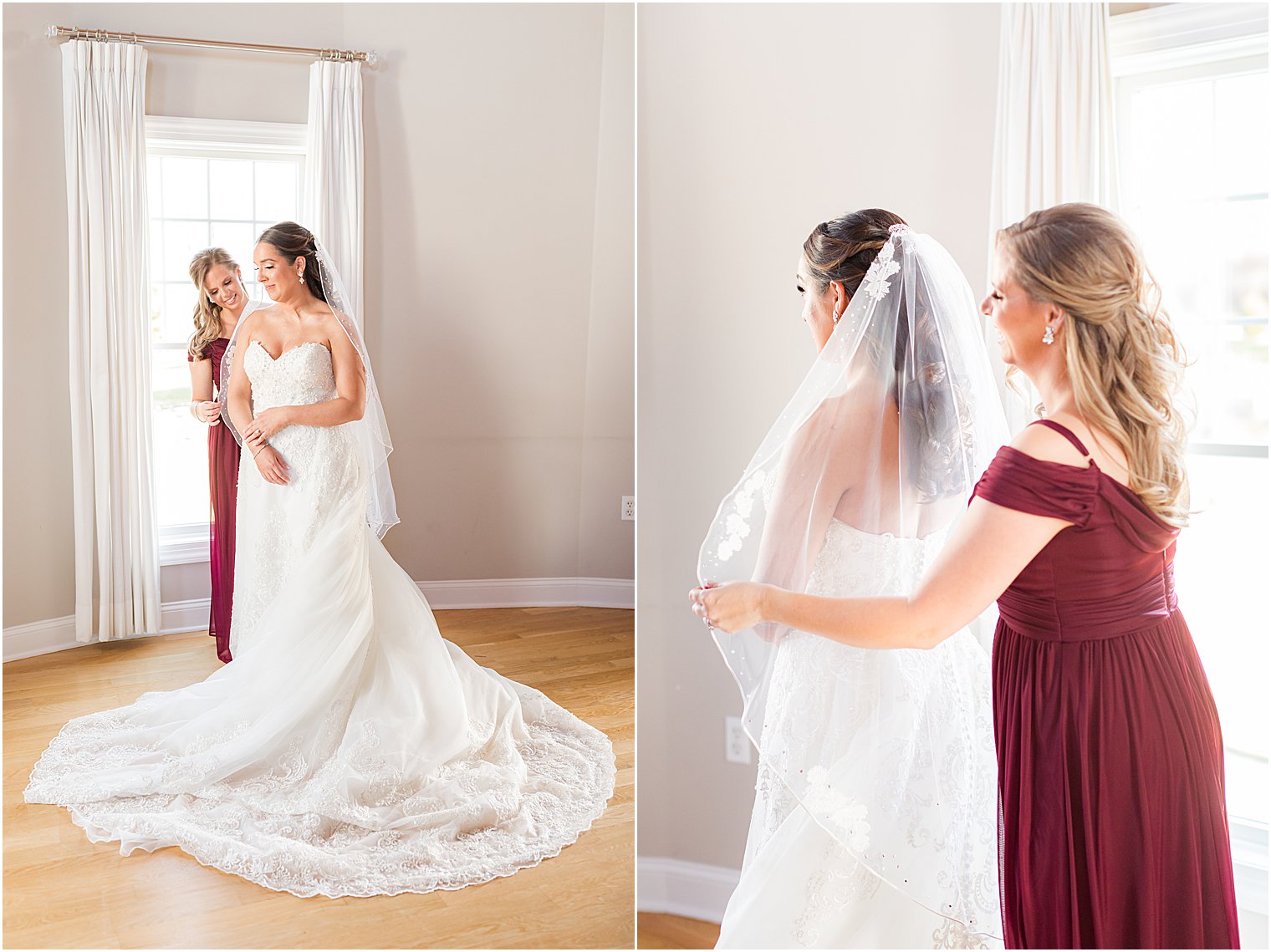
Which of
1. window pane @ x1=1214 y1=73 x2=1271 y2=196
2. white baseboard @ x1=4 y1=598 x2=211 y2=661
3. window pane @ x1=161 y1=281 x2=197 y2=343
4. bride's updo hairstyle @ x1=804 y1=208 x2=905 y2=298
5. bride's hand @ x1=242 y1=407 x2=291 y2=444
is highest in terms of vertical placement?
window pane @ x1=1214 y1=73 x2=1271 y2=196

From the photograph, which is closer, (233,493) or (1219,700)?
(233,493)

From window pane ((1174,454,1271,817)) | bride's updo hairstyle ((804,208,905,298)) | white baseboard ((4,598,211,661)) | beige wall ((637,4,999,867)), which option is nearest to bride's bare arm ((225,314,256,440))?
white baseboard ((4,598,211,661))

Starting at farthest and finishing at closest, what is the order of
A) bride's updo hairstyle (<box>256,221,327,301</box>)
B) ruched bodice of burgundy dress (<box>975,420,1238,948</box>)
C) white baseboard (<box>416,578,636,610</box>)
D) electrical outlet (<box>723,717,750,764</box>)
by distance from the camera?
electrical outlet (<box>723,717,750,764</box>)
white baseboard (<box>416,578,636,610</box>)
bride's updo hairstyle (<box>256,221,327,301</box>)
ruched bodice of burgundy dress (<box>975,420,1238,948</box>)

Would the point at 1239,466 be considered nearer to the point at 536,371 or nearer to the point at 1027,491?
the point at 1027,491

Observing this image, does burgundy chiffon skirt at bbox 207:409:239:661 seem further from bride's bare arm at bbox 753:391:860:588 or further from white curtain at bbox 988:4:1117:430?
white curtain at bbox 988:4:1117:430

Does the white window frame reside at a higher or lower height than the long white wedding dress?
higher

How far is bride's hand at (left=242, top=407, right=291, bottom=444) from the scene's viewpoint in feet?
5.66

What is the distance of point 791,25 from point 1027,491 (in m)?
1.31

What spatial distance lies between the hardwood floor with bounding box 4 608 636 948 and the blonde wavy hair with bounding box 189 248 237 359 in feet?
1.91

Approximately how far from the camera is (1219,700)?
2.30 meters

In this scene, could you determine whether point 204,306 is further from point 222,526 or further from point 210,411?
point 222,526

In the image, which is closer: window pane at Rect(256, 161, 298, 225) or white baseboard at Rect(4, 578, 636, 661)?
window pane at Rect(256, 161, 298, 225)

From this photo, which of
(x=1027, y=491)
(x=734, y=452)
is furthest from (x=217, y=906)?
(x=1027, y=491)

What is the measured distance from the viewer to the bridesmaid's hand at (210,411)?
1726 millimetres
